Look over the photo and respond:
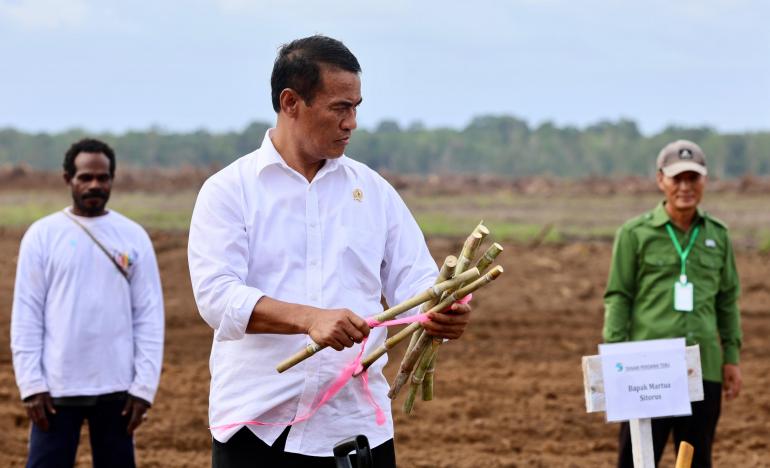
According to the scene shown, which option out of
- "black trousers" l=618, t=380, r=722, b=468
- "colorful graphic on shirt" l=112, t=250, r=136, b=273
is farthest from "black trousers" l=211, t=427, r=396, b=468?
"black trousers" l=618, t=380, r=722, b=468

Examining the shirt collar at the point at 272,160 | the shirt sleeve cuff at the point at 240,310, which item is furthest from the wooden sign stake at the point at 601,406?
the shirt sleeve cuff at the point at 240,310

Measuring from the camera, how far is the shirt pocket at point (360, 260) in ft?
13.3

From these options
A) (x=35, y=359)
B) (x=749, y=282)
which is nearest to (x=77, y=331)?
(x=35, y=359)

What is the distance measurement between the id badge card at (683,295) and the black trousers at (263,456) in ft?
9.71

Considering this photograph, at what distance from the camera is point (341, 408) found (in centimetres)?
404

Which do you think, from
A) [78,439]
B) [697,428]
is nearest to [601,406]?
[697,428]

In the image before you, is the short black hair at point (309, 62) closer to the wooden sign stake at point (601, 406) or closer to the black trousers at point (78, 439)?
the wooden sign stake at point (601, 406)

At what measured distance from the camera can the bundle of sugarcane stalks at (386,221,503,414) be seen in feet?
12.8

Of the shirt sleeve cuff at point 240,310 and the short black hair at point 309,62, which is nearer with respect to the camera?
the shirt sleeve cuff at point 240,310

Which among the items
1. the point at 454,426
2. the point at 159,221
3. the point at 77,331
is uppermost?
the point at 159,221

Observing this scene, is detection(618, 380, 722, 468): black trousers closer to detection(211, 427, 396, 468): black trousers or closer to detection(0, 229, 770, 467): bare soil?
detection(0, 229, 770, 467): bare soil

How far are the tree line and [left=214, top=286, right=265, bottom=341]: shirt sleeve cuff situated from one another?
44814mm

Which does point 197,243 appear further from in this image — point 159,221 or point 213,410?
point 159,221

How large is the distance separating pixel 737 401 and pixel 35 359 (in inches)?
256
